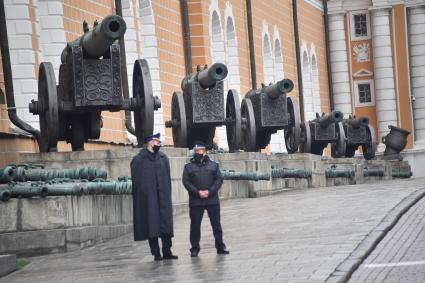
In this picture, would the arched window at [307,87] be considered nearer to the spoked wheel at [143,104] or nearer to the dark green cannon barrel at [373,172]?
the dark green cannon barrel at [373,172]

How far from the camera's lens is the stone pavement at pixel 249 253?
13250mm

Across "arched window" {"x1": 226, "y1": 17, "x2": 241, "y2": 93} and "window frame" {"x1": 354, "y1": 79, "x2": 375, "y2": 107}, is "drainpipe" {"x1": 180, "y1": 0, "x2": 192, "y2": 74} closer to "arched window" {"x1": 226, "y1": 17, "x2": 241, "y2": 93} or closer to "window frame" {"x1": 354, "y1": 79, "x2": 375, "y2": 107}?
"arched window" {"x1": 226, "y1": 17, "x2": 241, "y2": 93}

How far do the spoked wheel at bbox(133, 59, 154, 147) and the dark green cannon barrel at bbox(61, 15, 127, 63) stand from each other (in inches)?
31.4

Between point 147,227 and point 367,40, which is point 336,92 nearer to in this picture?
point 367,40

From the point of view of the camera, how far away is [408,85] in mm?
63312

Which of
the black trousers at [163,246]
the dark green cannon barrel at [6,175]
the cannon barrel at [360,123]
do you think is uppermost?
the dark green cannon barrel at [6,175]

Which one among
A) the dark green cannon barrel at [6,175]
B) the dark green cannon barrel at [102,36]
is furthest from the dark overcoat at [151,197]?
the dark green cannon barrel at [102,36]

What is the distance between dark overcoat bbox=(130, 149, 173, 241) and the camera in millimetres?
15234

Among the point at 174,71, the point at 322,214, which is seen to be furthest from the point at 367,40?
the point at 322,214

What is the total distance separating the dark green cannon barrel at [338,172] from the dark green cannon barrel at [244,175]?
303 inches

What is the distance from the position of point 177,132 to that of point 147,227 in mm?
10601

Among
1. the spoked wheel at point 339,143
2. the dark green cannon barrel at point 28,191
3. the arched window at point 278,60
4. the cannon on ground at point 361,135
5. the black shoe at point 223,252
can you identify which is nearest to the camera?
the black shoe at point 223,252

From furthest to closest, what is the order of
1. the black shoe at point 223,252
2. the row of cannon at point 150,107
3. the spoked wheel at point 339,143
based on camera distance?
the spoked wheel at point 339,143, the row of cannon at point 150,107, the black shoe at point 223,252

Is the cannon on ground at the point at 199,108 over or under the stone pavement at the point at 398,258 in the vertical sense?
over
